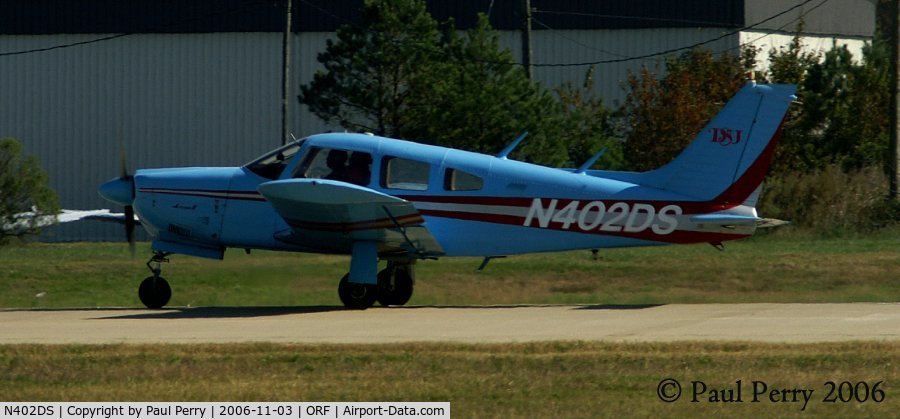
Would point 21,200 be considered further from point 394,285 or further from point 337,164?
point 337,164

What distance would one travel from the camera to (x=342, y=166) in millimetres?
15766

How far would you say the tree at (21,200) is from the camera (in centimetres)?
2817

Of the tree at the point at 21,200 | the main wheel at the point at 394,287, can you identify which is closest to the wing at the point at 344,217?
the main wheel at the point at 394,287

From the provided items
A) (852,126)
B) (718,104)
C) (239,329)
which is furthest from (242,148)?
(239,329)

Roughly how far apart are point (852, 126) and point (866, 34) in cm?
1077

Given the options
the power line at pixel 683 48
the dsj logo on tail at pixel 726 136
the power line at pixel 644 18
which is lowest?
the dsj logo on tail at pixel 726 136

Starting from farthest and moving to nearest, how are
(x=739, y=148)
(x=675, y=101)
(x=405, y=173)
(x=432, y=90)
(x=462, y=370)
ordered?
1. (x=675, y=101)
2. (x=432, y=90)
3. (x=405, y=173)
4. (x=739, y=148)
5. (x=462, y=370)

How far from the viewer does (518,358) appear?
37.6ft

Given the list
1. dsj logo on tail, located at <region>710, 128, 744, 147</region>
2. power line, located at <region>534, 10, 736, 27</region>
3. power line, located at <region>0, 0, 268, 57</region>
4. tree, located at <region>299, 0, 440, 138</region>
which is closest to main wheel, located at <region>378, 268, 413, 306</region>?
dsj logo on tail, located at <region>710, 128, 744, 147</region>

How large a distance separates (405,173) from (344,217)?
0.93 metres

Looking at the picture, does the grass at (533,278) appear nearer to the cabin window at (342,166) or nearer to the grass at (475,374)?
the cabin window at (342,166)

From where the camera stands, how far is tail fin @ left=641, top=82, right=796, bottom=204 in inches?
594

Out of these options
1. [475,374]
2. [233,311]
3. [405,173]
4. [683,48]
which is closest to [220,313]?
[233,311]

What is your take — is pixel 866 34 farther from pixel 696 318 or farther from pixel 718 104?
pixel 696 318
